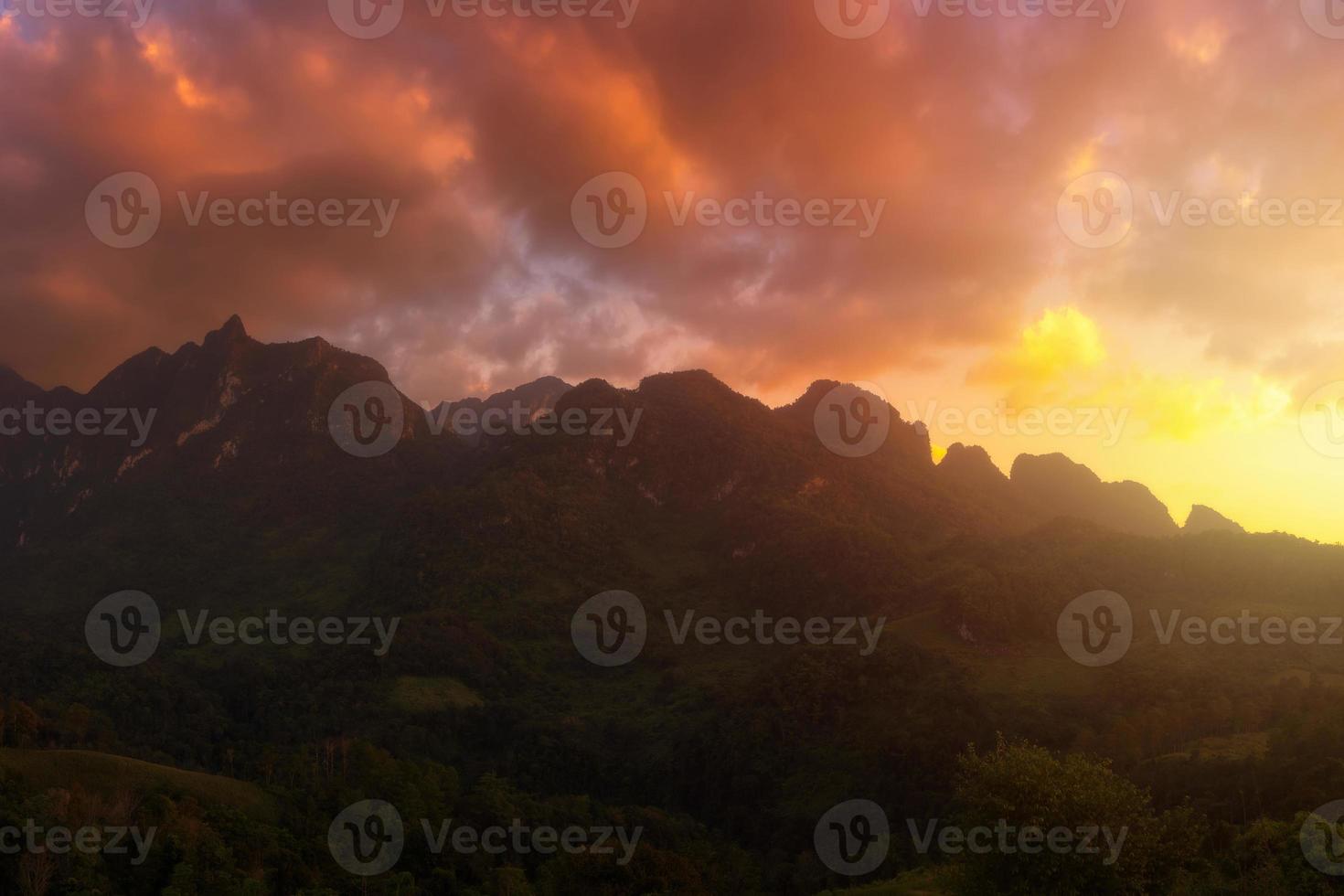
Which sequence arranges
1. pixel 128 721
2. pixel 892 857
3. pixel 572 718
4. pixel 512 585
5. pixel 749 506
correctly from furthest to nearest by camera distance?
1. pixel 749 506
2. pixel 512 585
3. pixel 572 718
4. pixel 128 721
5. pixel 892 857

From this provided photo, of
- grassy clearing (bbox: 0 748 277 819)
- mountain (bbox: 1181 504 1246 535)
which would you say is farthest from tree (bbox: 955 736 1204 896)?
mountain (bbox: 1181 504 1246 535)

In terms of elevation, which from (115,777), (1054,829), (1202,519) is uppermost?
(1202,519)

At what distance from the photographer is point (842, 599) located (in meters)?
126

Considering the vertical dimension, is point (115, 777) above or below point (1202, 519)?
below

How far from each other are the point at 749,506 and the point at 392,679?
77.9 m

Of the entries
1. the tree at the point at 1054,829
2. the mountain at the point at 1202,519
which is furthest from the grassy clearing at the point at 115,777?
the mountain at the point at 1202,519

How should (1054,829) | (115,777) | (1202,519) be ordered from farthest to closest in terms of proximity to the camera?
1. (1202,519)
2. (115,777)
3. (1054,829)

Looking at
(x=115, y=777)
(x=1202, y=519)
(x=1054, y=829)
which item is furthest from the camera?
(x=1202, y=519)

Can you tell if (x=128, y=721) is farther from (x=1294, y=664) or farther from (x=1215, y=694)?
(x=1294, y=664)

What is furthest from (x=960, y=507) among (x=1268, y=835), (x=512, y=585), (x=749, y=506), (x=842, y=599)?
(x=1268, y=835)

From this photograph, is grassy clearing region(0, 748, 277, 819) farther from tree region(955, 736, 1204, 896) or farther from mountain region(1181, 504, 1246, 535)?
mountain region(1181, 504, 1246, 535)

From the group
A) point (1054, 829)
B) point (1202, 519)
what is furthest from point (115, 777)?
point (1202, 519)

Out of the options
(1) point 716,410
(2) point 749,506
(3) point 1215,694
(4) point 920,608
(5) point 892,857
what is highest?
(1) point 716,410

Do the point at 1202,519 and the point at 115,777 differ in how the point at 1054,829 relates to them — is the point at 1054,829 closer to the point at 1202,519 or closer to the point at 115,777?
the point at 115,777
